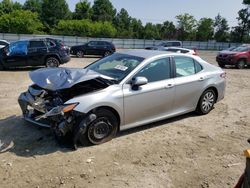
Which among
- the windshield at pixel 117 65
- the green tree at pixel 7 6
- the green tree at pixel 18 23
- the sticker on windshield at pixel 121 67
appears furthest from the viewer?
the green tree at pixel 7 6

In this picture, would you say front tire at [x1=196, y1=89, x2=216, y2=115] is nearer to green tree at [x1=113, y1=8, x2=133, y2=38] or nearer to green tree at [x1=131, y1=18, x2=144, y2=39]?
green tree at [x1=131, y1=18, x2=144, y2=39]

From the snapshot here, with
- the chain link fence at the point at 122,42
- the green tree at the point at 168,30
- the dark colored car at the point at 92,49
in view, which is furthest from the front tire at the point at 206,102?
the green tree at the point at 168,30

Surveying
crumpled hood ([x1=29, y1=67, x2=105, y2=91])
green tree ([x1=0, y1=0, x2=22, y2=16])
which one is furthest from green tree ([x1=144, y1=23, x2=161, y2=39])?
crumpled hood ([x1=29, y1=67, x2=105, y2=91])

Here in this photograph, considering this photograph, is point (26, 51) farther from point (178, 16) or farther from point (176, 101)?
point (178, 16)

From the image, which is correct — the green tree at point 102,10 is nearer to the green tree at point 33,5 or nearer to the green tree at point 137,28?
the green tree at point 137,28

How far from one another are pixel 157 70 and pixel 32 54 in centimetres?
1077

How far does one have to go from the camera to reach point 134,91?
6.12 meters

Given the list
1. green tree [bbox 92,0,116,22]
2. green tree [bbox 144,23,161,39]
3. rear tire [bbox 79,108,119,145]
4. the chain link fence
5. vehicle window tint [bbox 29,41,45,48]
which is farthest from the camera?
green tree [bbox 92,0,116,22]

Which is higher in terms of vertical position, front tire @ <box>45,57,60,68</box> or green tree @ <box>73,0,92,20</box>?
green tree @ <box>73,0,92,20</box>

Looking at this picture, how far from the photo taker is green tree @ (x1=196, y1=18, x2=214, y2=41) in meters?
80.3

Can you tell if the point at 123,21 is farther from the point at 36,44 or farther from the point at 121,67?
the point at 121,67

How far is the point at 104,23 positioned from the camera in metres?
66.8

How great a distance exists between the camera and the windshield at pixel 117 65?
20.8 ft

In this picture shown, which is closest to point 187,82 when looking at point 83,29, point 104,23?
point 83,29
